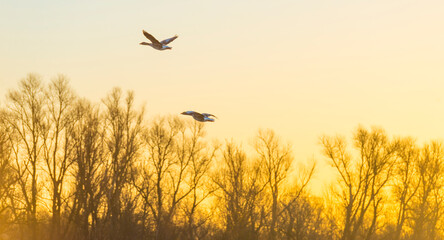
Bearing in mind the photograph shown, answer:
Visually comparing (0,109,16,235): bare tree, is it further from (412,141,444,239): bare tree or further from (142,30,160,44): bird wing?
(412,141,444,239): bare tree

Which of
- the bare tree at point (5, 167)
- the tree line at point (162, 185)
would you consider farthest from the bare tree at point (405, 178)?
the bare tree at point (5, 167)

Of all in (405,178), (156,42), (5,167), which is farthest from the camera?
(405,178)

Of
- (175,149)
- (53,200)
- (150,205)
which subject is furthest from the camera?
(175,149)

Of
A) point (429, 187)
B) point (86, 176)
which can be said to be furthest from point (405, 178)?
point (86, 176)

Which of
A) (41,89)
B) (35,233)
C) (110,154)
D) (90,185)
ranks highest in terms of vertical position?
(41,89)

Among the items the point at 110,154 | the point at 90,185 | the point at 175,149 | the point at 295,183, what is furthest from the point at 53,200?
the point at 295,183

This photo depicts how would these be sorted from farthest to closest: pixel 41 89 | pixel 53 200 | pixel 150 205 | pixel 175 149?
pixel 175 149 < pixel 150 205 < pixel 41 89 < pixel 53 200

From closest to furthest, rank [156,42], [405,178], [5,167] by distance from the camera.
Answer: [156,42] → [5,167] → [405,178]

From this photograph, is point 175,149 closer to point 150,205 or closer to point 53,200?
point 150,205

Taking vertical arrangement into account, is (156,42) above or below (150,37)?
below

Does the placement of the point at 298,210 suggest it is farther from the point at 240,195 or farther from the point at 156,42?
the point at 156,42

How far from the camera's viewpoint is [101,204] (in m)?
51.7

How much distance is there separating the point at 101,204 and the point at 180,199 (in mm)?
10707

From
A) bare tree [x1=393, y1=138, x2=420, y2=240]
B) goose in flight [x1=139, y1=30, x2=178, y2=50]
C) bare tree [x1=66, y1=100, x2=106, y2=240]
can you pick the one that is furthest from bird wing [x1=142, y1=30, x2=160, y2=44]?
bare tree [x1=393, y1=138, x2=420, y2=240]
